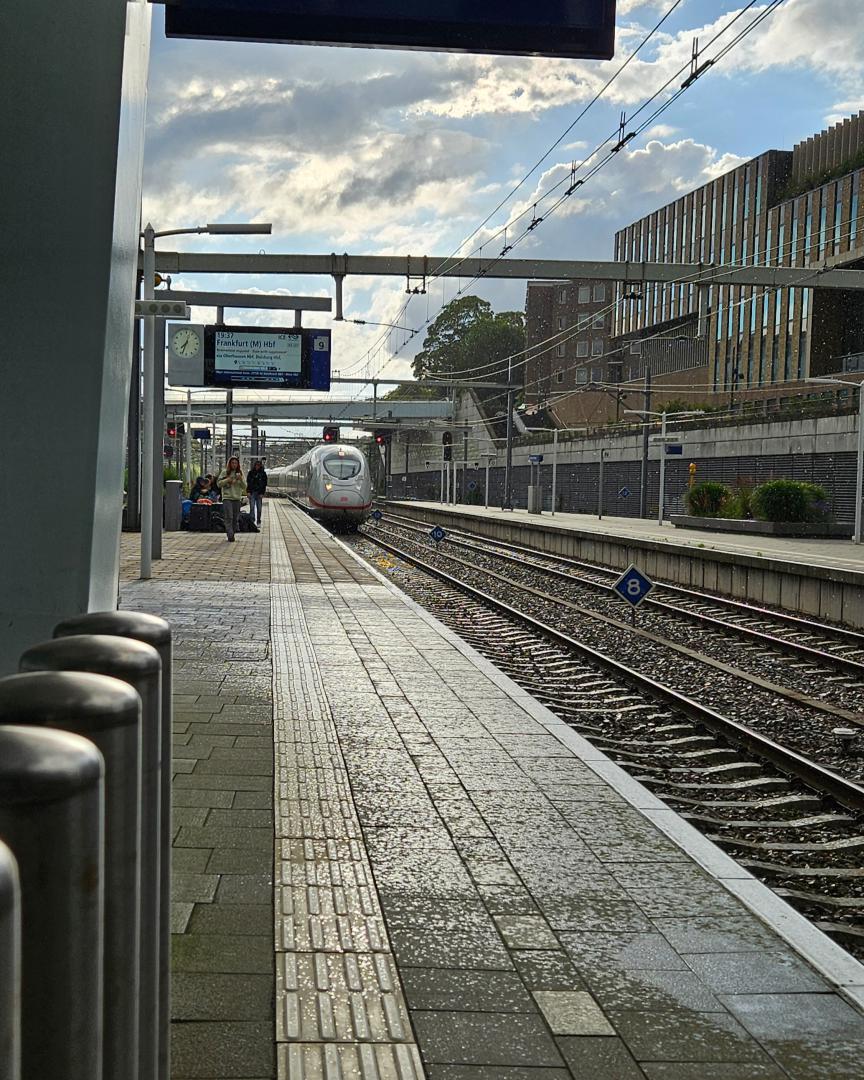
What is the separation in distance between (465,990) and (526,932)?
0.54 m

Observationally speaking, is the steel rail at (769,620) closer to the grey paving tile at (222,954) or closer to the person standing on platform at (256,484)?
the grey paving tile at (222,954)

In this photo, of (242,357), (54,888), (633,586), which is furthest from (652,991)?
(242,357)

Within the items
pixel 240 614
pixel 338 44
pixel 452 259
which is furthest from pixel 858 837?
pixel 452 259

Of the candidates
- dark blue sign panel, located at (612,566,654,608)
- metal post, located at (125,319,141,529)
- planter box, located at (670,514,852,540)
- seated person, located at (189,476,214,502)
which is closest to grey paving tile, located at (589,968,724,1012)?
dark blue sign panel, located at (612,566,654,608)

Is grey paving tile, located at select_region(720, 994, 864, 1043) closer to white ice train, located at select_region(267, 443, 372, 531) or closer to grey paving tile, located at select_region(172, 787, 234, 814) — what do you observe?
grey paving tile, located at select_region(172, 787, 234, 814)

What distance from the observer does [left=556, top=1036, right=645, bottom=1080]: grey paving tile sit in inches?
115

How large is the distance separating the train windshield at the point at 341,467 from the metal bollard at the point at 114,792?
3665 cm

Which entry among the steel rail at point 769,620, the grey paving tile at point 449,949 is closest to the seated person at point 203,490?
the steel rail at point 769,620

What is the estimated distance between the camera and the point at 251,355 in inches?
1094

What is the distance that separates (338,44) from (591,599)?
14.6 meters

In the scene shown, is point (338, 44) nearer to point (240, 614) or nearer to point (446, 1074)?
point (446, 1074)

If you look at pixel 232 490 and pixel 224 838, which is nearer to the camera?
pixel 224 838

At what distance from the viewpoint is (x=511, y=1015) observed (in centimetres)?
326

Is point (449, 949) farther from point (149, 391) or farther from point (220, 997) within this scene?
point (149, 391)
